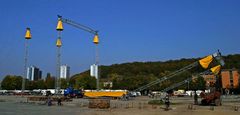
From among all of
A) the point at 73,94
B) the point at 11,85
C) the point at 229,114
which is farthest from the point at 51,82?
the point at 229,114

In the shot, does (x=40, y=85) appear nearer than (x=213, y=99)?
No

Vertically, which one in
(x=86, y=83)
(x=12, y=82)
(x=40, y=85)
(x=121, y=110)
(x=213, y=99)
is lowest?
(x=121, y=110)

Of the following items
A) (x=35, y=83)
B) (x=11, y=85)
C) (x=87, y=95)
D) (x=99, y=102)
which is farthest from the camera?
(x=35, y=83)

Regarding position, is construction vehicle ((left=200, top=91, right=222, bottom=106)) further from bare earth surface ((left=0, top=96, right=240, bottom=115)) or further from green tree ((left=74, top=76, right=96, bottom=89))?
green tree ((left=74, top=76, right=96, bottom=89))

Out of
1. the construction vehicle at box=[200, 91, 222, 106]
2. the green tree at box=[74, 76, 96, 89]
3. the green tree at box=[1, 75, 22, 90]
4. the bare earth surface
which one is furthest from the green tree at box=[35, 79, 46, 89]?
the construction vehicle at box=[200, 91, 222, 106]

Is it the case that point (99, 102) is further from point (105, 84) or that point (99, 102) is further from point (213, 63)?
point (105, 84)

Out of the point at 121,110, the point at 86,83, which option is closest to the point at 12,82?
the point at 86,83

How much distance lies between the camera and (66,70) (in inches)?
7520

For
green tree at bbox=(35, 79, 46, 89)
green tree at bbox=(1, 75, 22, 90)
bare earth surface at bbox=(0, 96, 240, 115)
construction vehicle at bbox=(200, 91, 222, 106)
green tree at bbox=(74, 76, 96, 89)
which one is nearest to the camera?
bare earth surface at bbox=(0, 96, 240, 115)

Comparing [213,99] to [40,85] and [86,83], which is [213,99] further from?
[40,85]

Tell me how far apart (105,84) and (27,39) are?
9494 centimetres

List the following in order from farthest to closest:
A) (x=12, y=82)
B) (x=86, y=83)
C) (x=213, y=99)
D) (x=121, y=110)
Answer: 1. (x=12, y=82)
2. (x=86, y=83)
3. (x=213, y=99)
4. (x=121, y=110)

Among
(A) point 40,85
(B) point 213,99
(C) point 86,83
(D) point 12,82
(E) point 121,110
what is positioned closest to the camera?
(E) point 121,110

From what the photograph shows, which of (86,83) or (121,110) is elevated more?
(86,83)
